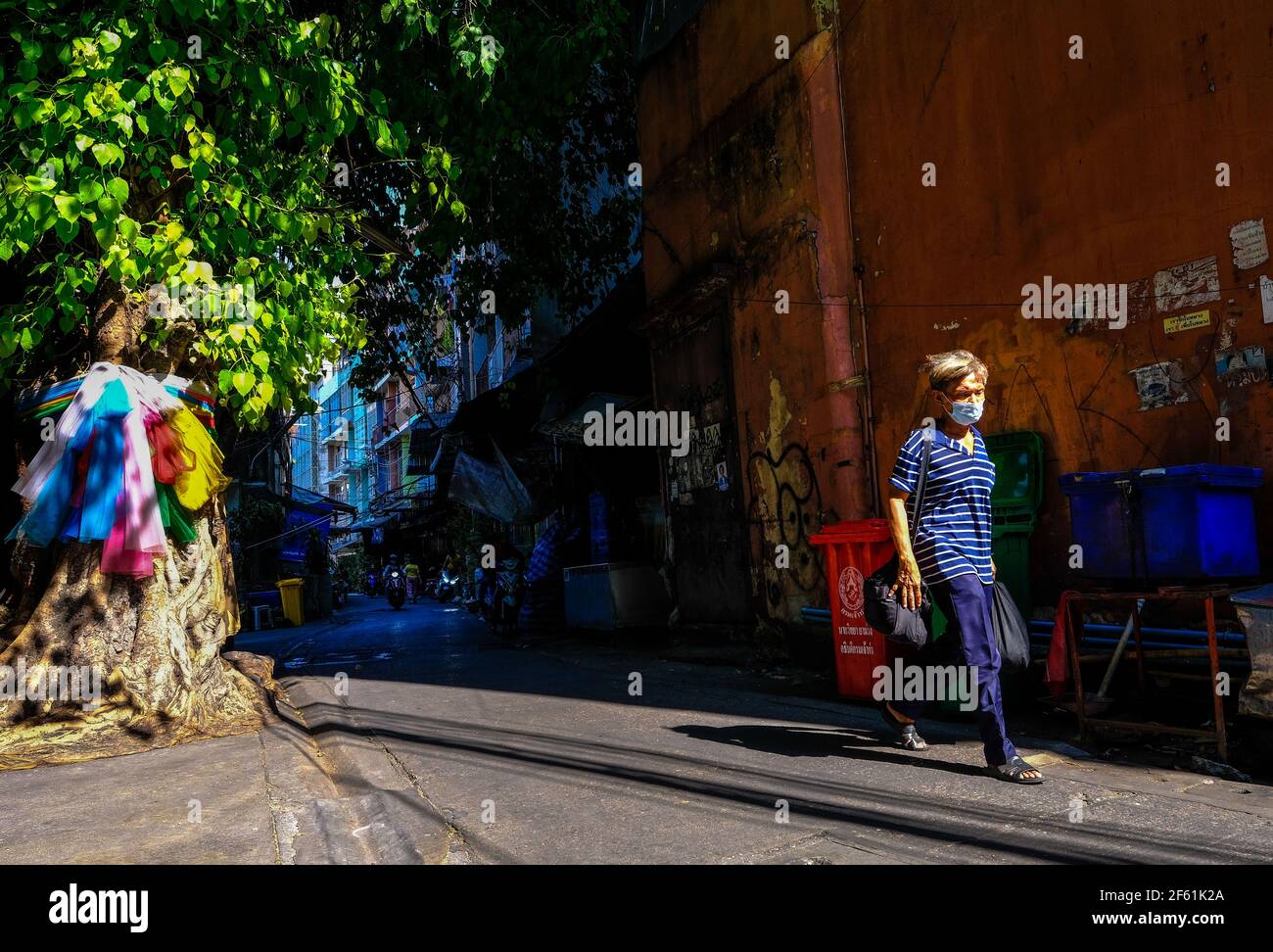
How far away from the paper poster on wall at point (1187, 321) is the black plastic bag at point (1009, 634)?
212cm

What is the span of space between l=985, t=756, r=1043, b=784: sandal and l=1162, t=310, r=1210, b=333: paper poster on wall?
108 inches

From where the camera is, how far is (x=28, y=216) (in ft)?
14.8

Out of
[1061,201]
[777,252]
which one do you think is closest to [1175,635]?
[1061,201]

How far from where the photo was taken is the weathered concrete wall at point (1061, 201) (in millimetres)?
5020

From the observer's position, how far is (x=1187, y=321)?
5.23 metres

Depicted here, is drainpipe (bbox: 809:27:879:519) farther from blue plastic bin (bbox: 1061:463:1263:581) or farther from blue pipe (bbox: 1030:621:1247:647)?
blue plastic bin (bbox: 1061:463:1263:581)

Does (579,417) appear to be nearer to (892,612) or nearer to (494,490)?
(494,490)

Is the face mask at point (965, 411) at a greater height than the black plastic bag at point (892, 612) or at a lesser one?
greater

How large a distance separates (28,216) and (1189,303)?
242 inches

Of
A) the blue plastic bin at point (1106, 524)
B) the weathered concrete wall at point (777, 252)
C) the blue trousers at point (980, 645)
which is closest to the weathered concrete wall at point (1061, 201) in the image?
the weathered concrete wall at point (777, 252)

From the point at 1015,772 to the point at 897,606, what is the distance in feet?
2.84

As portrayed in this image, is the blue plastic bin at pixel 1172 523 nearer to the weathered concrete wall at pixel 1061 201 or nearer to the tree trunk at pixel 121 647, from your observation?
the weathered concrete wall at pixel 1061 201

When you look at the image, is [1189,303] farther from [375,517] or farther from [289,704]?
[375,517]
